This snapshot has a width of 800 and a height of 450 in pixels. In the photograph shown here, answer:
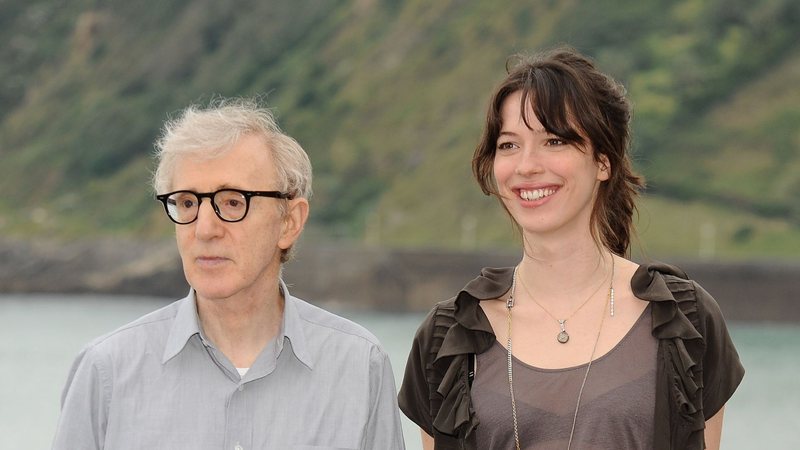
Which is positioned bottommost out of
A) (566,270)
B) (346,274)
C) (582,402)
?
(582,402)

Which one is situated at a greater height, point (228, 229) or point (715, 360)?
point (228, 229)

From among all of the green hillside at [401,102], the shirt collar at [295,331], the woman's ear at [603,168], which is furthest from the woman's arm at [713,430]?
the green hillside at [401,102]

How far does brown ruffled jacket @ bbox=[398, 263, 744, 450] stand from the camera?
466cm

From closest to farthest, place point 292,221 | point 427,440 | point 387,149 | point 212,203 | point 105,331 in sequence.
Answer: point 212,203 → point 292,221 → point 427,440 → point 105,331 → point 387,149

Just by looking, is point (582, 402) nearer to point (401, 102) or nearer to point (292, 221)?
point (292, 221)

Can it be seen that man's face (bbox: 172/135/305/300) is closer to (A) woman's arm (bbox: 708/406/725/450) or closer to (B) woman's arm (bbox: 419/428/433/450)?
(B) woman's arm (bbox: 419/428/433/450)

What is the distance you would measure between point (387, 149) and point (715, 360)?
62043mm

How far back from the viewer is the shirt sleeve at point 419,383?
5020 mm

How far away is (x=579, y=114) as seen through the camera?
4.80 m

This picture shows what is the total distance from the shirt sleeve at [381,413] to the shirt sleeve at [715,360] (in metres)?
1.01

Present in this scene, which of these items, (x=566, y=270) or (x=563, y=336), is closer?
(x=563, y=336)

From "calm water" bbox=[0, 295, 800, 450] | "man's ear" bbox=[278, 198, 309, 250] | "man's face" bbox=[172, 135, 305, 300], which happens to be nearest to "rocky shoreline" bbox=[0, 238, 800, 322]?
"calm water" bbox=[0, 295, 800, 450]

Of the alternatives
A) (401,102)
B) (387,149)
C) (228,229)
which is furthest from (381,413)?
(401,102)

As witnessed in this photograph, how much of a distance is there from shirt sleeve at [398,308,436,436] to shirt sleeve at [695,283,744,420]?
2.97 ft
